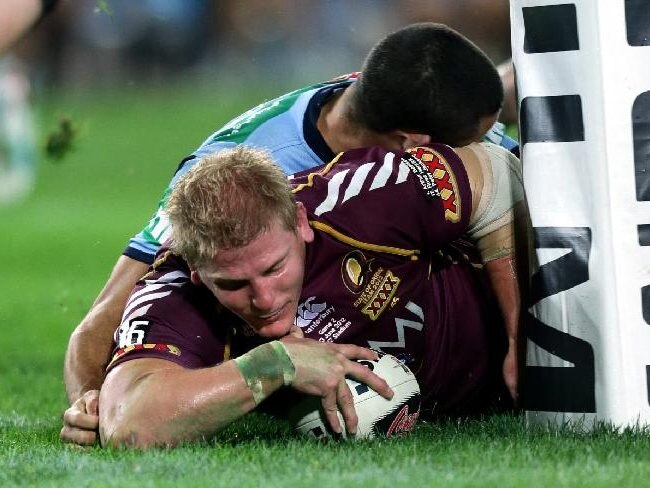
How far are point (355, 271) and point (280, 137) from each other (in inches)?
50.3

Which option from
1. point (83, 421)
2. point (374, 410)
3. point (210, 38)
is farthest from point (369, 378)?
point (210, 38)

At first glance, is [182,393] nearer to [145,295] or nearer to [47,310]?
[145,295]

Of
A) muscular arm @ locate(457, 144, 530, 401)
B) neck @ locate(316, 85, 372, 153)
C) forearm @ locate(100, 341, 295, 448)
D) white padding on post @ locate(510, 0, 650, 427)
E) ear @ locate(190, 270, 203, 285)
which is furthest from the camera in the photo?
neck @ locate(316, 85, 372, 153)

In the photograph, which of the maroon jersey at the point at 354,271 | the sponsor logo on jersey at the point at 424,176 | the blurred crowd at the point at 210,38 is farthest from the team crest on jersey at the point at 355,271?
the blurred crowd at the point at 210,38

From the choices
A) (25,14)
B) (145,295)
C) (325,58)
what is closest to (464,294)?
(145,295)

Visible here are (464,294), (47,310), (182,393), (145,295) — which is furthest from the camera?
(47,310)

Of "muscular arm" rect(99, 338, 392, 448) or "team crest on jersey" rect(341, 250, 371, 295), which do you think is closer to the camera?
"muscular arm" rect(99, 338, 392, 448)

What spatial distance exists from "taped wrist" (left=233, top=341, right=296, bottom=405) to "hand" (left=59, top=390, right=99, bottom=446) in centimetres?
54

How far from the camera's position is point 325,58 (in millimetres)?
14688

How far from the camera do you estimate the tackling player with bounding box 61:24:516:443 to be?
15.1ft

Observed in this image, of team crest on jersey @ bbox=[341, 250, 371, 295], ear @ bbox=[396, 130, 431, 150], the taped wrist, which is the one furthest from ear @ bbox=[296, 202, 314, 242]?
ear @ bbox=[396, 130, 431, 150]

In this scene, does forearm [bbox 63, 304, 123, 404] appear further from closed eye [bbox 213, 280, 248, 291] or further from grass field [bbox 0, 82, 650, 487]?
closed eye [bbox 213, 280, 248, 291]

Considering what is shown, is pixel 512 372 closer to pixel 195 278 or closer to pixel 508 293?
pixel 508 293

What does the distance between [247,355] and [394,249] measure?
66 centimetres
